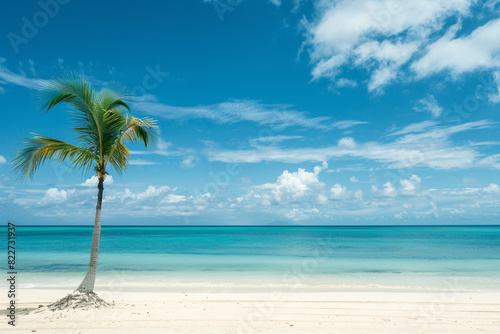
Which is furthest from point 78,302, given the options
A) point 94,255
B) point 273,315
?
point 273,315

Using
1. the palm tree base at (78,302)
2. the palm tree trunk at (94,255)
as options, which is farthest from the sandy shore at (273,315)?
the palm tree trunk at (94,255)

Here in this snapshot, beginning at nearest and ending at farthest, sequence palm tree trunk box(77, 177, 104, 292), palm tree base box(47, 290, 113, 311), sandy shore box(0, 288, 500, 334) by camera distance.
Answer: sandy shore box(0, 288, 500, 334) < palm tree base box(47, 290, 113, 311) < palm tree trunk box(77, 177, 104, 292)

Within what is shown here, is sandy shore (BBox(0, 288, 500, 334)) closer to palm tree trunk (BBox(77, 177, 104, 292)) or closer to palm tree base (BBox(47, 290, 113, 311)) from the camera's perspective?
palm tree base (BBox(47, 290, 113, 311))

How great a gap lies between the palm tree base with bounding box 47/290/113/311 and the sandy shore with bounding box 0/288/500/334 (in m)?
0.19

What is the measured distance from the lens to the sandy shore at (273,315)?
7500mm

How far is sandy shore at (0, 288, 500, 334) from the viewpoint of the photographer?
295 inches

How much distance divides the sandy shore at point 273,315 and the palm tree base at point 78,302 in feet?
0.61

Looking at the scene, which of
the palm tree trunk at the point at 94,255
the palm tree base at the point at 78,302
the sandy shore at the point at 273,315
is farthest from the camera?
the palm tree trunk at the point at 94,255

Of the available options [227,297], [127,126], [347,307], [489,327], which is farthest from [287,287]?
[127,126]

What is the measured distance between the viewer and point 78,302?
821 cm

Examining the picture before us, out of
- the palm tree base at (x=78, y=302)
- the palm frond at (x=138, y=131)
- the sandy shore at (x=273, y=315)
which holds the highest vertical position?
the palm frond at (x=138, y=131)

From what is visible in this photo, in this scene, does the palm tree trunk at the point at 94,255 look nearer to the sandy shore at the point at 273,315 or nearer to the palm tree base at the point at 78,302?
the palm tree base at the point at 78,302

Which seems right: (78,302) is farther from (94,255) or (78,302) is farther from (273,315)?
(273,315)

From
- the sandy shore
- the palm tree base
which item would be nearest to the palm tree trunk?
the palm tree base
